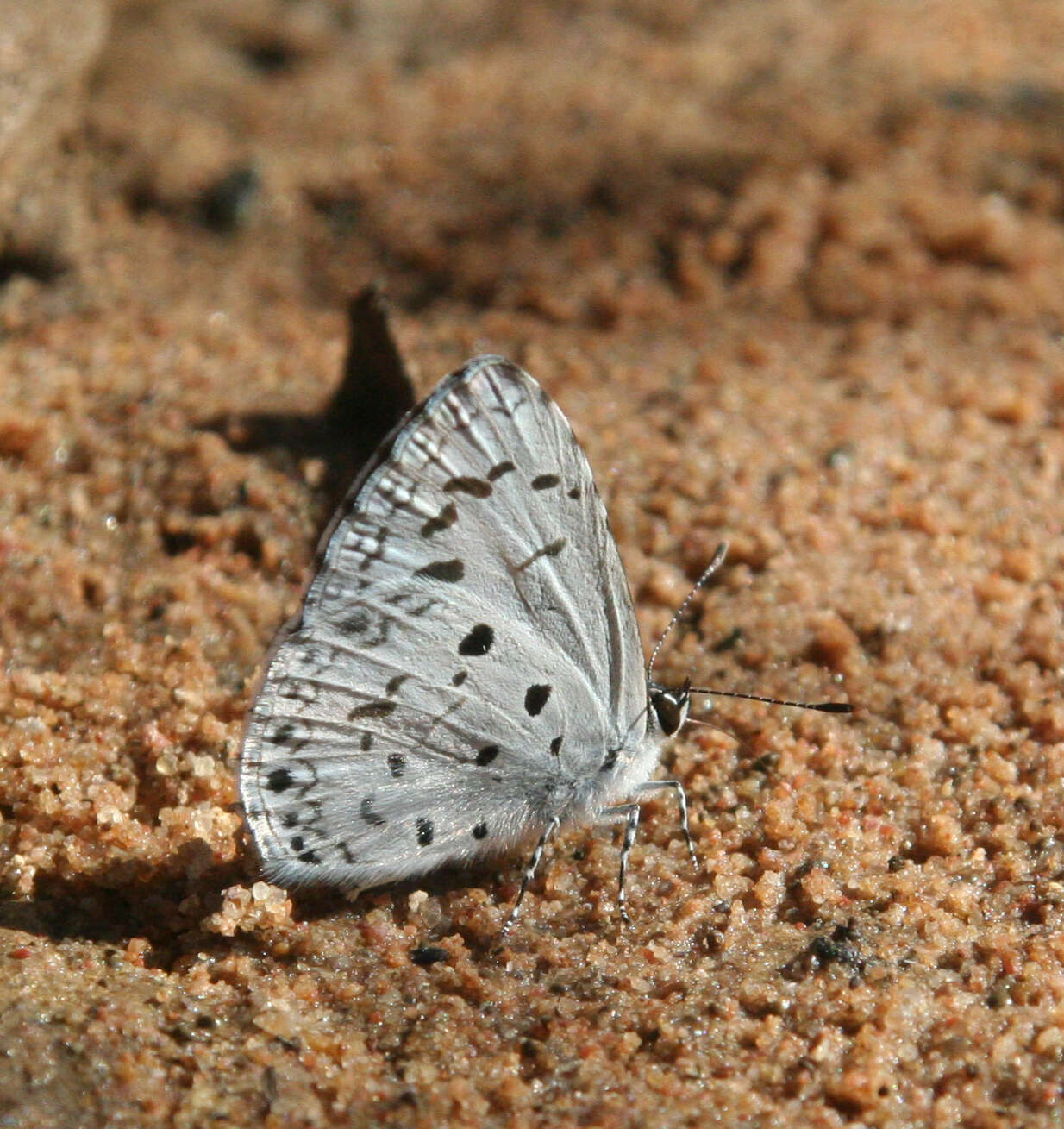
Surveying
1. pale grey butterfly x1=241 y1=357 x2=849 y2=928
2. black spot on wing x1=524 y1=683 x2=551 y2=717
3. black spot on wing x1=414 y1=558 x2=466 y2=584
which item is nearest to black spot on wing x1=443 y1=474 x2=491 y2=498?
pale grey butterfly x1=241 y1=357 x2=849 y2=928

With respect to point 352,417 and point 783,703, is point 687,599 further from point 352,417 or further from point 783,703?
point 352,417

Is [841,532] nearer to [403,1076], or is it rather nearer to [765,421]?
[765,421]

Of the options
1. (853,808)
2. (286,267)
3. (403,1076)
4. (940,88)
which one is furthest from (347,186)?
(403,1076)

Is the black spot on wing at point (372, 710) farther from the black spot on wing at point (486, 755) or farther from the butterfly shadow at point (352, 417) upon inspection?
the butterfly shadow at point (352, 417)

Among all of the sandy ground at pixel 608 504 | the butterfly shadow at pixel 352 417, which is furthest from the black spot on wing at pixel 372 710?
the butterfly shadow at pixel 352 417

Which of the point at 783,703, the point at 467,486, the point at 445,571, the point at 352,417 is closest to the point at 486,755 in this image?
the point at 445,571

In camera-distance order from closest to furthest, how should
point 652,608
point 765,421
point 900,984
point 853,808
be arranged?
point 900,984, point 853,808, point 652,608, point 765,421

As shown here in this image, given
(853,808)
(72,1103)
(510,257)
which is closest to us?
(72,1103)

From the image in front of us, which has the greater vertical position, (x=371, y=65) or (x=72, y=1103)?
(x=371, y=65)
